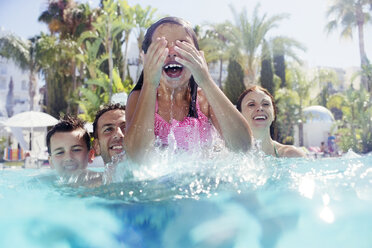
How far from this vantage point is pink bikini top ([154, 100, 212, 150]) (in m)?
2.15

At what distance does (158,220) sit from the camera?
1273 millimetres

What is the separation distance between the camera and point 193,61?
5.58ft

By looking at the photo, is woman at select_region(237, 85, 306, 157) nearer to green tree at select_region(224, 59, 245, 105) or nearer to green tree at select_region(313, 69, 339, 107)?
green tree at select_region(224, 59, 245, 105)

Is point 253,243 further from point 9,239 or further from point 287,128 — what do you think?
point 287,128

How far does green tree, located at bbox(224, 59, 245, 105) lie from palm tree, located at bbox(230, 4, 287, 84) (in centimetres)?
216

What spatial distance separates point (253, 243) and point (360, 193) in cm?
55

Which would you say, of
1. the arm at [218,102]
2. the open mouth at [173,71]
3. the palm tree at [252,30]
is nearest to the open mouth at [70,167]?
the open mouth at [173,71]

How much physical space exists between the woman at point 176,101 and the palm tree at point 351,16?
104ft

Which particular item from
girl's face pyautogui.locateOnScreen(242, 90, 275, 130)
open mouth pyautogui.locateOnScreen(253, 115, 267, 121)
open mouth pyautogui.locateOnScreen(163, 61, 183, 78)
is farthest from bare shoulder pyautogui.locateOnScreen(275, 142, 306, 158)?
open mouth pyautogui.locateOnScreen(163, 61, 183, 78)

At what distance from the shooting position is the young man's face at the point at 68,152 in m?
2.38

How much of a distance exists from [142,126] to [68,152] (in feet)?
3.13

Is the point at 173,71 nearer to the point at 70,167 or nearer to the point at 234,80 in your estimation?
the point at 70,167

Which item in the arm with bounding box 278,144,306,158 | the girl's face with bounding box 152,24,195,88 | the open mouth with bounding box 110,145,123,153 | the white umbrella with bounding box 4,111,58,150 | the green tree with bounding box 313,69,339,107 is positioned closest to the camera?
the girl's face with bounding box 152,24,195,88

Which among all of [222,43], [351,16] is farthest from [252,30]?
[351,16]
